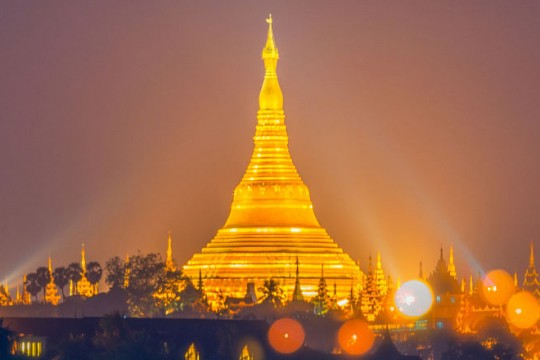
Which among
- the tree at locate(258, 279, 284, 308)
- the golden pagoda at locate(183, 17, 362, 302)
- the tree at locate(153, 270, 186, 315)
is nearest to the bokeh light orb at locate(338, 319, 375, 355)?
the tree at locate(258, 279, 284, 308)

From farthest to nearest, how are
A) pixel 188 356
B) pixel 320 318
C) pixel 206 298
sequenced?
pixel 206 298, pixel 320 318, pixel 188 356

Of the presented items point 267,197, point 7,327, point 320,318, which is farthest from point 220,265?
point 7,327

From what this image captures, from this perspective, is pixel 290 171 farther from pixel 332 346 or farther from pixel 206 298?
pixel 332 346

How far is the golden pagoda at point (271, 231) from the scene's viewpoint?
19612cm

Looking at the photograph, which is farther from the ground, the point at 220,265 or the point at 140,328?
the point at 220,265

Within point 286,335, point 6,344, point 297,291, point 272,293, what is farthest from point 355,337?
point 6,344

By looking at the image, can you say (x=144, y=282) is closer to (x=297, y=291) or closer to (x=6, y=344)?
(x=297, y=291)

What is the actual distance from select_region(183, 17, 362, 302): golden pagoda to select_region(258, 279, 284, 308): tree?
398 centimetres

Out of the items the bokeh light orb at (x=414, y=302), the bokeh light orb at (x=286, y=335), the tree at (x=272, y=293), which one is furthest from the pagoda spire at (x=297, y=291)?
the bokeh light orb at (x=286, y=335)

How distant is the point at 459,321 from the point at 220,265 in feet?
43.0

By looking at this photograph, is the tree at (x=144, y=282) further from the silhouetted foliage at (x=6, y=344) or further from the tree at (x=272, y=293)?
the silhouetted foliage at (x=6, y=344)

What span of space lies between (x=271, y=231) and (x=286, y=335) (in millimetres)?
41916

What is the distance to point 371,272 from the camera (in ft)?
637

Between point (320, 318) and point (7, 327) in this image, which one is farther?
point (320, 318)
